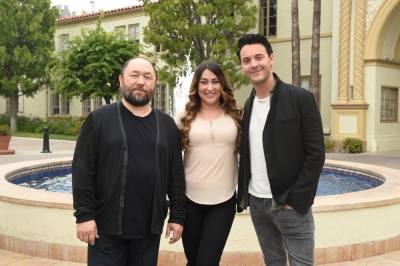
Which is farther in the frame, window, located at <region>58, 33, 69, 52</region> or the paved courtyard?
window, located at <region>58, 33, 69, 52</region>

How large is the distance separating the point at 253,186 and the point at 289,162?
34cm

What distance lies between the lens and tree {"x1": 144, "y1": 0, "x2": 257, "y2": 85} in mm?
20453

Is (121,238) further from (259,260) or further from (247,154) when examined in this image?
(259,260)

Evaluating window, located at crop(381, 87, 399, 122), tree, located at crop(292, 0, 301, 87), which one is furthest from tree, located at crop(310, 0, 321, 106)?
window, located at crop(381, 87, 399, 122)

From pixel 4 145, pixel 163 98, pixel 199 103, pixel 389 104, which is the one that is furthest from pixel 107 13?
pixel 199 103

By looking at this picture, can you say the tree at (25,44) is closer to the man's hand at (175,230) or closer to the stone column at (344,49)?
the stone column at (344,49)

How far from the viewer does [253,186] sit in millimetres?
3277

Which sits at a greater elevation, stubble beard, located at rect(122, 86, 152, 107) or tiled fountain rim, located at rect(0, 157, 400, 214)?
stubble beard, located at rect(122, 86, 152, 107)

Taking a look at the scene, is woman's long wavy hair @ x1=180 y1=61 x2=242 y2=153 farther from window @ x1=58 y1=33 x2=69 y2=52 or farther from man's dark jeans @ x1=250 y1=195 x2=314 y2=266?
window @ x1=58 y1=33 x2=69 y2=52

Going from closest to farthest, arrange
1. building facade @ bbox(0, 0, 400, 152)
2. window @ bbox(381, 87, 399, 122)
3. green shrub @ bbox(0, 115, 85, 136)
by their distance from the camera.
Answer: building facade @ bbox(0, 0, 400, 152) < window @ bbox(381, 87, 399, 122) < green shrub @ bbox(0, 115, 85, 136)

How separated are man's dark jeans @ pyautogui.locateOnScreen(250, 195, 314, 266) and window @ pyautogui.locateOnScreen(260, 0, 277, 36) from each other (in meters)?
21.1

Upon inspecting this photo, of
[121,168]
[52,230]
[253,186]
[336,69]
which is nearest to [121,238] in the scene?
[121,168]

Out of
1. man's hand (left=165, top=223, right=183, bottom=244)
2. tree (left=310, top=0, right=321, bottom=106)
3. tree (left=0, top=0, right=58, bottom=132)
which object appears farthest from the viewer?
tree (left=0, top=0, right=58, bottom=132)

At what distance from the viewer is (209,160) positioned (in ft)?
11.1
